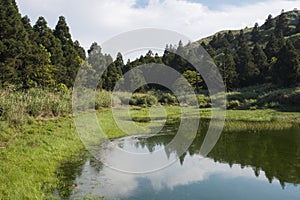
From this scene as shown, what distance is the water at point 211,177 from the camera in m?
9.32

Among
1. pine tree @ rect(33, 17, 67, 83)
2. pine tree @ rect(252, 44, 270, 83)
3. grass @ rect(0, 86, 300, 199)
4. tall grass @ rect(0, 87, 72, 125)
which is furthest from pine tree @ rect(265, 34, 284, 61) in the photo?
tall grass @ rect(0, 87, 72, 125)

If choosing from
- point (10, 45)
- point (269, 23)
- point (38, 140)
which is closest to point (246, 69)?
point (10, 45)

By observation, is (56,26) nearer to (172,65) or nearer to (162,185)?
(172,65)

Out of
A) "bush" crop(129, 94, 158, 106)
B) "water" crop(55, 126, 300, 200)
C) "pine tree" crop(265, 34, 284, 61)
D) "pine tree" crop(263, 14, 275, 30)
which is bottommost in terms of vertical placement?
"water" crop(55, 126, 300, 200)

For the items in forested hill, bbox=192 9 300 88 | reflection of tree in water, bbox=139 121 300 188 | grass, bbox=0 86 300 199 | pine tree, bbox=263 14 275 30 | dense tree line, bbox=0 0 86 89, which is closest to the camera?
grass, bbox=0 86 300 199

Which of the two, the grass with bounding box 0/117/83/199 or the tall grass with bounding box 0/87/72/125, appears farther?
the tall grass with bounding box 0/87/72/125

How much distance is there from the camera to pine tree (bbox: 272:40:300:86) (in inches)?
1629

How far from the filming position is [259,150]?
15422mm

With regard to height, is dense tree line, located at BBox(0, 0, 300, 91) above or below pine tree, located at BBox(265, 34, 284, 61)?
below

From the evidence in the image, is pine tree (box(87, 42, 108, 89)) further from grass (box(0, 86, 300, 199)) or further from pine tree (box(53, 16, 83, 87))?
grass (box(0, 86, 300, 199))

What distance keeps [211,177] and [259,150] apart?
5.33 m

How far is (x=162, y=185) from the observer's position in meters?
10.2

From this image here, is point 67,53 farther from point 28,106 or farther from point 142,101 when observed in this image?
point 28,106

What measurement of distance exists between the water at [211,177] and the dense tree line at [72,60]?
11868 millimetres
